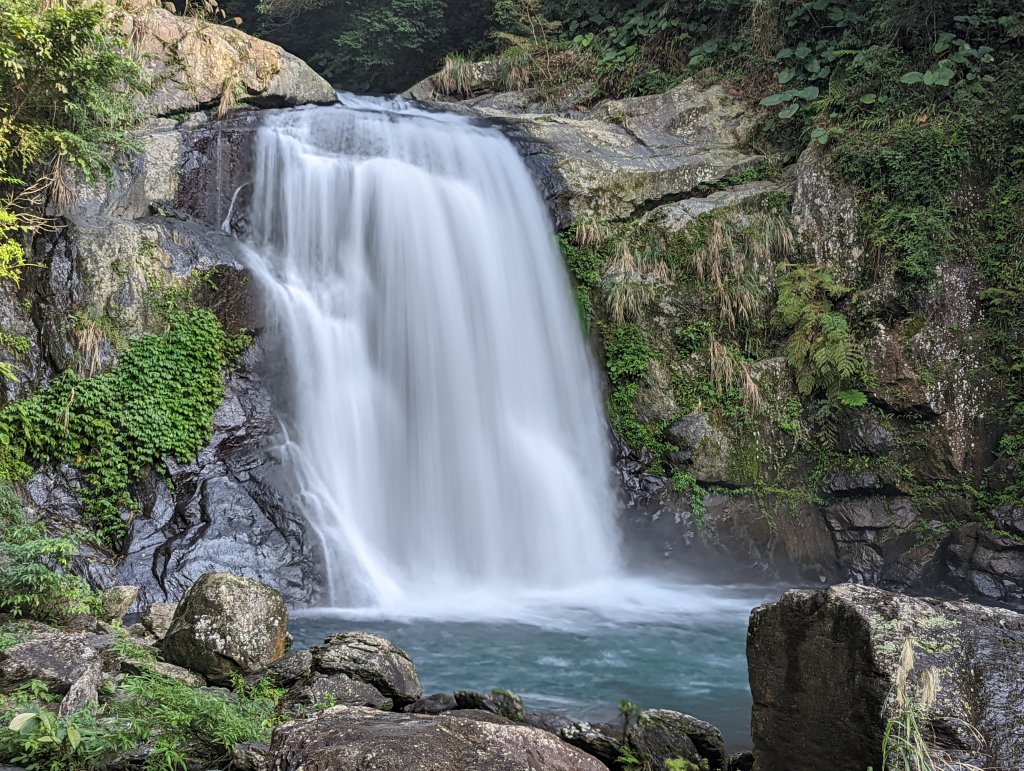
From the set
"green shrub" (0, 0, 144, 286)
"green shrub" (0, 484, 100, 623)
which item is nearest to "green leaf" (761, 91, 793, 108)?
"green shrub" (0, 0, 144, 286)

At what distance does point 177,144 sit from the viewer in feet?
33.8

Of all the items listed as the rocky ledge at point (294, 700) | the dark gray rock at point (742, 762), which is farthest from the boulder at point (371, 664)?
the dark gray rock at point (742, 762)

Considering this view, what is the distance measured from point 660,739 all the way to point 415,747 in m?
1.90

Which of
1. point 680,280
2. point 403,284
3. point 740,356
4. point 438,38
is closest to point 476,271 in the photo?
point 403,284

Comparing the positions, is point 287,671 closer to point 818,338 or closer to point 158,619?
point 158,619

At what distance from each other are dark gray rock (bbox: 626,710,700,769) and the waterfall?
454 centimetres

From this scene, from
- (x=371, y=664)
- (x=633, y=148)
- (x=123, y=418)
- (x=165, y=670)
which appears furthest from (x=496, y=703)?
(x=633, y=148)

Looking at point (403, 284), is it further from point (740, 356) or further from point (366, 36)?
point (366, 36)

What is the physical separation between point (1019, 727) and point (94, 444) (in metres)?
8.02

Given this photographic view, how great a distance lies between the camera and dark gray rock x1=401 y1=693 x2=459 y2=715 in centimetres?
472

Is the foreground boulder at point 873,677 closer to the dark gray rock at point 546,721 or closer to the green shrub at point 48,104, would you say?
the dark gray rock at point 546,721

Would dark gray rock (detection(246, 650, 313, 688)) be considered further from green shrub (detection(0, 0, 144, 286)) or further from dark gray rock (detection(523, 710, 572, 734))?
green shrub (detection(0, 0, 144, 286))

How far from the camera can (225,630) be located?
17.2 feet

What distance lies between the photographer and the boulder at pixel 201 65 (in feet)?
37.6
